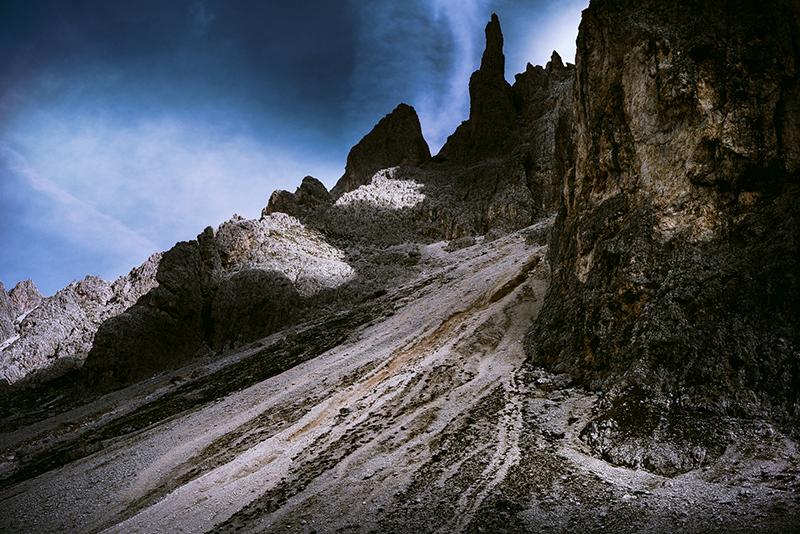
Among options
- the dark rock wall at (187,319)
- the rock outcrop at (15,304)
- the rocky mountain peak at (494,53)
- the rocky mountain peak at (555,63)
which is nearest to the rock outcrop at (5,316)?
the rock outcrop at (15,304)

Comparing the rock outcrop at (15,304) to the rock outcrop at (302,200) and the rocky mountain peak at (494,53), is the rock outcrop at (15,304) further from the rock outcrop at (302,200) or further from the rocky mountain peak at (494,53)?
the rocky mountain peak at (494,53)

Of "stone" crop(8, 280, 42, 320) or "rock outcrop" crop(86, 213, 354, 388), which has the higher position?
"stone" crop(8, 280, 42, 320)

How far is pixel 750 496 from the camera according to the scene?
35.4ft

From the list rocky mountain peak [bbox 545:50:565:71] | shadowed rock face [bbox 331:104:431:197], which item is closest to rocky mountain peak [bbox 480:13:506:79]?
rocky mountain peak [bbox 545:50:565:71]

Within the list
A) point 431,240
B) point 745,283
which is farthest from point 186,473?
point 431,240

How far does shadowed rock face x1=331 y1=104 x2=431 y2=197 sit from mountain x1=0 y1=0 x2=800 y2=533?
48811 mm

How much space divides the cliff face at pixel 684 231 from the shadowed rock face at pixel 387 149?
60.9 metres

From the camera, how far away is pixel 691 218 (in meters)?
17.9

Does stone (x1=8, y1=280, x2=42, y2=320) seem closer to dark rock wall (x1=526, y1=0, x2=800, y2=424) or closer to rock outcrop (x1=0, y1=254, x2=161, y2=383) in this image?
rock outcrop (x1=0, y1=254, x2=161, y2=383)

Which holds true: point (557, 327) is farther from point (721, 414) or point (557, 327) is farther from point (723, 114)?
point (723, 114)

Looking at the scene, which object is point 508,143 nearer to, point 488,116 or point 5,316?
point 488,116

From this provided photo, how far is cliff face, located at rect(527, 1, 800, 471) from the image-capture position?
14461mm

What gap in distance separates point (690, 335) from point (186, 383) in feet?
113

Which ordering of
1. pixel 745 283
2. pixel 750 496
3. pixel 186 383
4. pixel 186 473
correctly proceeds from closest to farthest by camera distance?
pixel 750 496 → pixel 745 283 → pixel 186 473 → pixel 186 383
